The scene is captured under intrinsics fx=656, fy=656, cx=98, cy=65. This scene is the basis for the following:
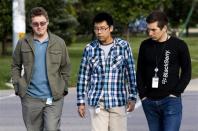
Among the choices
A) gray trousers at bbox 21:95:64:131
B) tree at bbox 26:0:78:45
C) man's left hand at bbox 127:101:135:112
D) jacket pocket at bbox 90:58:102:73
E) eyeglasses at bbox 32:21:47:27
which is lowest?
tree at bbox 26:0:78:45

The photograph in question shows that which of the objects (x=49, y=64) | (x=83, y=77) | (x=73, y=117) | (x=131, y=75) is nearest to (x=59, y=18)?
(x=73, y=117)

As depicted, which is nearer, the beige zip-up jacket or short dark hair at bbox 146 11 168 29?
short dark hair at bbox 146 11 168 29

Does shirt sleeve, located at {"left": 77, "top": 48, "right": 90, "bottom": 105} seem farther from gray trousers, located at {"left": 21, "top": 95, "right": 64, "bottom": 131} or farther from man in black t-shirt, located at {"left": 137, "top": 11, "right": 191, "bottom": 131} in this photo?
man in black t-shirt, located at {"left": 137, "top": 11, "right": 191, "bottom": 131}

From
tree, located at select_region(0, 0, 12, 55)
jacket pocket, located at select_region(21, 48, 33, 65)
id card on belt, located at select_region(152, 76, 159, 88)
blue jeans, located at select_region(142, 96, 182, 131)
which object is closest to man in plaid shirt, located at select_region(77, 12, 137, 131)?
blue jeans, located at select_region(142, 96, 182, 131)

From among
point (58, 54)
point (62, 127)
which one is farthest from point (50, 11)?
point (58, 54)

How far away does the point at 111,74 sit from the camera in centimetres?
681

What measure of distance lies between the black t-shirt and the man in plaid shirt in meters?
0.19

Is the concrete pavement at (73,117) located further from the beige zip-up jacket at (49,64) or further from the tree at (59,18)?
the tree at (59,18)

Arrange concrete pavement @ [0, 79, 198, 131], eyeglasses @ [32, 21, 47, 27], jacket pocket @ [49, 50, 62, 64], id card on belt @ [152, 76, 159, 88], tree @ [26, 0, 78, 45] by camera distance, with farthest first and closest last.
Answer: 1. tree @ [26, 0, 78, 45]
2. concrete pavement @ [0, 79, 198, 131]
3. jacket pocket @ [49, 50, 62, 64]
4. eyeglasses @ [32, 21, 47, 27]
5. id card on belt @ [152, 76, 159, 88]

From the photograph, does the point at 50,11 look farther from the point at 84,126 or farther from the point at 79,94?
the point at 79,94

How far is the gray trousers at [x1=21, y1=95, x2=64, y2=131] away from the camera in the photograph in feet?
23.6

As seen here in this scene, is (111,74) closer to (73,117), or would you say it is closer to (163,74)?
(163,74)

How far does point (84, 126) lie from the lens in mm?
11680

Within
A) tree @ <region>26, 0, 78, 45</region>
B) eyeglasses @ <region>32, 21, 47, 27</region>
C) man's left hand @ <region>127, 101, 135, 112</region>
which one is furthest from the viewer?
tree @ <region>26, 0, 78, 45</region>
